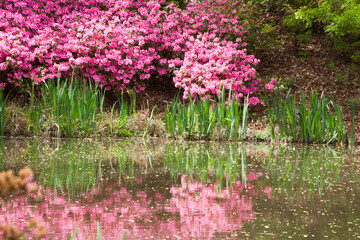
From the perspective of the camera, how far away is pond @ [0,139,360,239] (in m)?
2.69

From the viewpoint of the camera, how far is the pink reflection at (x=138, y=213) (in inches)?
103

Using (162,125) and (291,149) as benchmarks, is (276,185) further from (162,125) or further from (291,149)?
(162,125)

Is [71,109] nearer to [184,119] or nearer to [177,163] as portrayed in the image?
[184,119]

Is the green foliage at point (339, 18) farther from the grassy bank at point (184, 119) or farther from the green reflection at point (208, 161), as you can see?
the green reflection at point (208, 161)

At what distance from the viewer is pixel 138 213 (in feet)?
9.93

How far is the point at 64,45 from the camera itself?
33.7 ft

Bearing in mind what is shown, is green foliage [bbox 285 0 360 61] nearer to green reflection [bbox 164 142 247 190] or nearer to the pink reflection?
green reflection [bbox 164 142 247 190]

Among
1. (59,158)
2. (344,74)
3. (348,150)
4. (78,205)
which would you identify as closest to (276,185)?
(78,205)

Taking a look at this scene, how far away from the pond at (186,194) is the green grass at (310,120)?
98 centimetres

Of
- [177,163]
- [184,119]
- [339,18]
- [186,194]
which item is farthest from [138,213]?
[339,18]

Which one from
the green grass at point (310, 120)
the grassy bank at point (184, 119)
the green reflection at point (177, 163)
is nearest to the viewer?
the green reflection at point (177, 163)

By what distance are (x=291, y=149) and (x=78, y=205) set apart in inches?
184

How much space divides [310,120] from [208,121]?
5.84 ft

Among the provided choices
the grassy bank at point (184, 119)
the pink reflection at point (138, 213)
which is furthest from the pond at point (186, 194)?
the grassy bank at point (184, 119)
